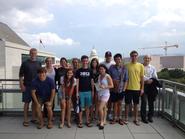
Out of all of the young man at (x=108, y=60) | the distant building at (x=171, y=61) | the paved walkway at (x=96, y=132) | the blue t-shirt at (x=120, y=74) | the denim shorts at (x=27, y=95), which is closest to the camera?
the paved walkway at (x=96, y=132)

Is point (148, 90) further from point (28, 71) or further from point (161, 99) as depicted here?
point (28, 71)

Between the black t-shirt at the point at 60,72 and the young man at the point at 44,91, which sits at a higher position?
the black t-shirt at the point at 60,72

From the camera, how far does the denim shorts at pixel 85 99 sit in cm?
807

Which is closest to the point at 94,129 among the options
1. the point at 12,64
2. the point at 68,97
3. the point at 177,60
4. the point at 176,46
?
the point at 68,97

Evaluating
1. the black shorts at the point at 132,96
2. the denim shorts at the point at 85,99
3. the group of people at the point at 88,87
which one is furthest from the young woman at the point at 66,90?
the black shorts at the point at 132,96

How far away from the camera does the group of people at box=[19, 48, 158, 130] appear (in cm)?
794

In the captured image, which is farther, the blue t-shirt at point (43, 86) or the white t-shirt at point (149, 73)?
the white t-shirt at point (149, 73)

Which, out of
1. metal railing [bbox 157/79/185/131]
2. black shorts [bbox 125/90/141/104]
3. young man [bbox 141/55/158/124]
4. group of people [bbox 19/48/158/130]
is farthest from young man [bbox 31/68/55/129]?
metal railing [bbox 157/79/185/131]

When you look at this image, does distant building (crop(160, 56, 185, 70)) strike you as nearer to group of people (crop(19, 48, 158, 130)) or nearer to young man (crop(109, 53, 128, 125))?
group of people (crop(19, 48, 158, 130))

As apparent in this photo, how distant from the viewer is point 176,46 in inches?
5871

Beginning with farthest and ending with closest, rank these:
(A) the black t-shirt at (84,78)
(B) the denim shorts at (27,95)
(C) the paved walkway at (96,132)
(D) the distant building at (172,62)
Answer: (D) the distant building at (172,62), (B) the denim shorts at (27,95), (A) the black t-shirt at (84,78), (C) the paved walkway at (96,132)

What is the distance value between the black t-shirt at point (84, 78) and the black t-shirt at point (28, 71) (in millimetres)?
1053

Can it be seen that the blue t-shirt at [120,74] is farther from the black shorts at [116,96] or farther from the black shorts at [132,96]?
the black shorts at [132,96]

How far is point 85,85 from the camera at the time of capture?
8.00 meters
